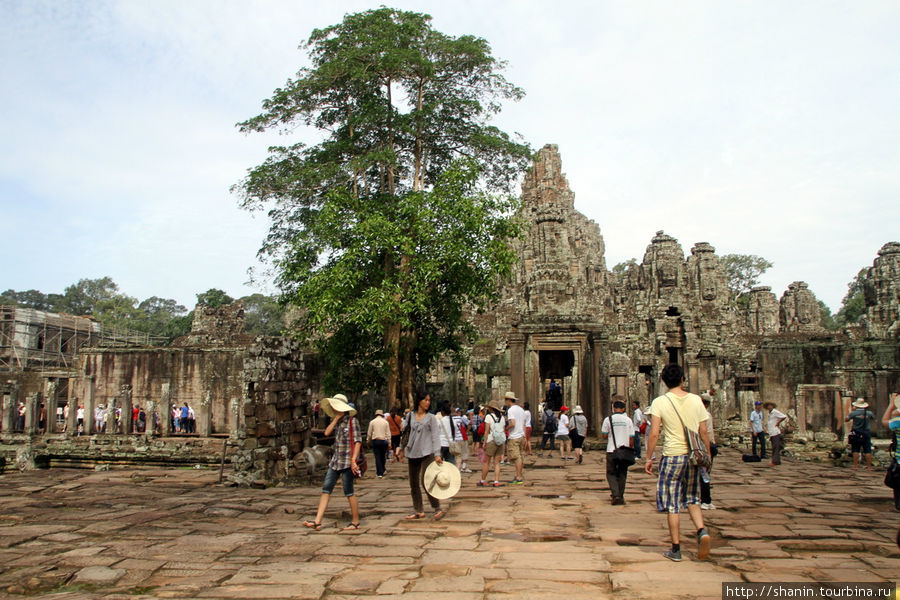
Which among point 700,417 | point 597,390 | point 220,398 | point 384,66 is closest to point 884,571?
point 700,417

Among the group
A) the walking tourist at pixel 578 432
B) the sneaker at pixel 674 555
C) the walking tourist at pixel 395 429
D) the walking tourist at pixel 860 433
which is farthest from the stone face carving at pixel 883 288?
the sneaker at pixel 674 555

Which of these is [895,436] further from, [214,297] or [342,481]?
[214,297]

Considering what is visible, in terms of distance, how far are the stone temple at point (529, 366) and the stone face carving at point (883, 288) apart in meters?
0.05

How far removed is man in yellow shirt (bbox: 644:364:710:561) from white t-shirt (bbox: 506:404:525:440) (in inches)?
176

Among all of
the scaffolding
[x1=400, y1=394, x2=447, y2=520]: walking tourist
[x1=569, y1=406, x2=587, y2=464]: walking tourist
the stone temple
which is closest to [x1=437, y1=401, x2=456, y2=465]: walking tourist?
[x1=400, y1=394, x2=447, y2=520]: walking tourist

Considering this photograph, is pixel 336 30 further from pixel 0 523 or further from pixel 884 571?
Answer: pixel 884 571

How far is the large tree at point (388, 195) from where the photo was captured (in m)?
13.9

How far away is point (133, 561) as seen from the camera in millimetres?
5652

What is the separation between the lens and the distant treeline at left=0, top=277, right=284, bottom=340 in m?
51.4

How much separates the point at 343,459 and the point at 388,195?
10331mm

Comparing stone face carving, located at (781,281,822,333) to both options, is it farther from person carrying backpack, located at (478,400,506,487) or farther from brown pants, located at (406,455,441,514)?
brown pants, located at (406,455,441,514)

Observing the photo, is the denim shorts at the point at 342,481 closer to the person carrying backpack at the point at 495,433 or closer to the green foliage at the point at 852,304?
the person carrying backpack at the point at 495,433

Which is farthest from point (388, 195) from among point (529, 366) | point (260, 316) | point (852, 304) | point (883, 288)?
point (260, 316)

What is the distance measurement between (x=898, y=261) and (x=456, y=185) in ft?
67.6
